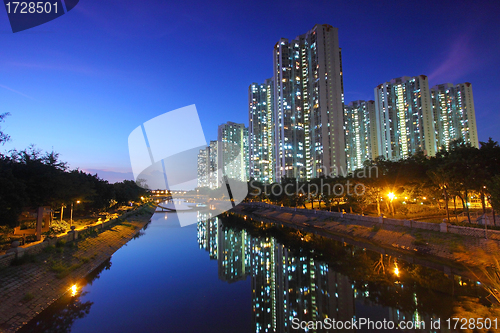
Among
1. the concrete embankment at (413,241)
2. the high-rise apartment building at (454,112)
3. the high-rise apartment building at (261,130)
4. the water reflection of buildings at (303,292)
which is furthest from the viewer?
the high-rise apartment building at (261,130)

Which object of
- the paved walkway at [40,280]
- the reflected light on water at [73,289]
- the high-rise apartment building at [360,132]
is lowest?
the reflected light on water at [73,289]

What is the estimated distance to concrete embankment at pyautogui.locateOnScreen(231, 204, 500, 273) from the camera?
18.3 m

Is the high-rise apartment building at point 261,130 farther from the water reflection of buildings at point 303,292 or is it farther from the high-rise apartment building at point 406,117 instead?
the water reflection of buildings at point 303,292

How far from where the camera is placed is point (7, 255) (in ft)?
48.6

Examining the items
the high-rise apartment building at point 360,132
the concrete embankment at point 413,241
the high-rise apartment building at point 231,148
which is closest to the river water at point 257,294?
the concrete embankment at point 413,241

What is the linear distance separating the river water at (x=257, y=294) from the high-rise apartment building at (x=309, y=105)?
7768 centimetres

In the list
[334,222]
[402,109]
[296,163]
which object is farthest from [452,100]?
[334,222]

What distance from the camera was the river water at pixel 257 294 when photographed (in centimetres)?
1255

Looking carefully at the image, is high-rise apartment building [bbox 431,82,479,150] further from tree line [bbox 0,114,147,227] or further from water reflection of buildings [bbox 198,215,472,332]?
tree line [bbox 0,114,147,227]

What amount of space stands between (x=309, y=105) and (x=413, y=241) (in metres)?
91.3

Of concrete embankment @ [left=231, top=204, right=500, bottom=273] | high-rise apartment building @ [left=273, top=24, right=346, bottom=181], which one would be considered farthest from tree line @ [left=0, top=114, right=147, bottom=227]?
high-rise apartment building @ [left=273, top=24, right=346, bottom=181]

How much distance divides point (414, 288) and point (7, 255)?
71.7 feet

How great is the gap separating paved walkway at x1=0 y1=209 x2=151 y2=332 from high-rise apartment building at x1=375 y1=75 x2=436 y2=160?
123999mm

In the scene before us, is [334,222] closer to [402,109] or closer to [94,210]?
[94,210]
